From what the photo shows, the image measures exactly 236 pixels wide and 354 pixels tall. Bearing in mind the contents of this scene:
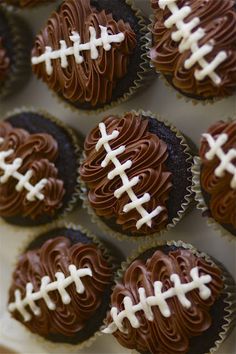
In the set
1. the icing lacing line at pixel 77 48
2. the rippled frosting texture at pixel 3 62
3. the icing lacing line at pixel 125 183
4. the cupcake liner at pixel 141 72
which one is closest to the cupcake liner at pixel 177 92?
the cupcake liner at pixel 141 72

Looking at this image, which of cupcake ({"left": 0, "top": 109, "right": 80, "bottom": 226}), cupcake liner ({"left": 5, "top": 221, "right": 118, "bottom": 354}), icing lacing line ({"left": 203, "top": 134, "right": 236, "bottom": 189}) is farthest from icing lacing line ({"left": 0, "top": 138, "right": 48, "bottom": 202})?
icing lacing line ({"left": 203, "top": 134, "right": 236, "bottom": 189})

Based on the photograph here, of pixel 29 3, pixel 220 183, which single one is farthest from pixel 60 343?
pixel 29 3

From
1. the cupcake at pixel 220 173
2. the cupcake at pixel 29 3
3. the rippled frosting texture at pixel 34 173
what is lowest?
the cupcake at pixel 220 173

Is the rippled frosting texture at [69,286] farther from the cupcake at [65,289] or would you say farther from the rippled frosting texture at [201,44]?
the rippled frosting texture at [201,44]

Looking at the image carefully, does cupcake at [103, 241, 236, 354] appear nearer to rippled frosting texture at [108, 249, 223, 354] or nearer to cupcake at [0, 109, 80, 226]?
rippled frosting texture at [108, 249, 223, 354]

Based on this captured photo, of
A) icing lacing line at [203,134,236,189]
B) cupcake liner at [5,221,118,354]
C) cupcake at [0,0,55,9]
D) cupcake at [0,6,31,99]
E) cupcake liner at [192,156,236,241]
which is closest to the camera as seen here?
icing lacing line at [203,134,236,189]

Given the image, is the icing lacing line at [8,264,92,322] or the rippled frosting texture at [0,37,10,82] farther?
the rippled frosting texture at [0,37,10,82]

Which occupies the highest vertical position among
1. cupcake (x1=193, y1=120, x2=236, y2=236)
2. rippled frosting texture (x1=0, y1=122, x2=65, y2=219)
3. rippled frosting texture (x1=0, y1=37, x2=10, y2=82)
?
rippled frosting texture (x1=0, y1=37, x2=10, y2=82)
